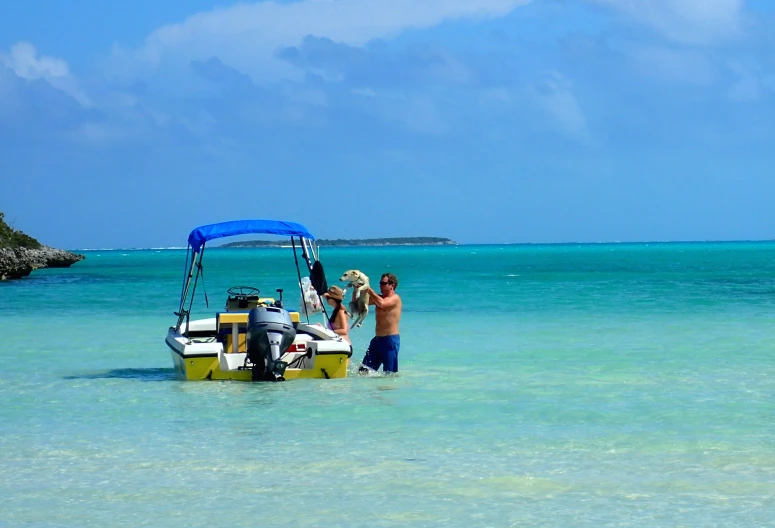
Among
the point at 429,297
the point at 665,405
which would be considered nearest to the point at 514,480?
the point at 665,405

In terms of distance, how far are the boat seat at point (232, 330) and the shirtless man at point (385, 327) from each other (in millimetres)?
1646

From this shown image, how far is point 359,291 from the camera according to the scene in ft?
49.6

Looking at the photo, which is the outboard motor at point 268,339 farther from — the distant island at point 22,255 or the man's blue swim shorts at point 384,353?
the distant island at point 22,255

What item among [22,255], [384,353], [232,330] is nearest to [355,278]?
[384,353]

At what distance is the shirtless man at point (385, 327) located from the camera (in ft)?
47.3

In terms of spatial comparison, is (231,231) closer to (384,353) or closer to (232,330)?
(232,330)

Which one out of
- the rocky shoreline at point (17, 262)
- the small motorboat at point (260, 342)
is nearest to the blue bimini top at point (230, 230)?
the small motorboat at point (260, 342)

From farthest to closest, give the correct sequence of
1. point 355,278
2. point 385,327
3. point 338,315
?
point 338,315 < point 355,278 < point 385,327

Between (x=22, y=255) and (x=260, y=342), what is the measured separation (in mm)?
50823

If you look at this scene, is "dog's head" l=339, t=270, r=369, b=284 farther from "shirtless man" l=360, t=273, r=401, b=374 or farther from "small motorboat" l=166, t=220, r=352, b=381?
"small motorboat" l=166, t=220, r=352, b=381

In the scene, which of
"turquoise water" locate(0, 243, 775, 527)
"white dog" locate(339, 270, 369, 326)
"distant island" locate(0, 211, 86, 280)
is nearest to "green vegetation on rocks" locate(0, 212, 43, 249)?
"distant island" locate(0, 211, 86, 280)

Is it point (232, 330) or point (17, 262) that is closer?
point (232, 330)

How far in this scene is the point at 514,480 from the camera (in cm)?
907

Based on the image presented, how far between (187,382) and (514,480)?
6760 mm
